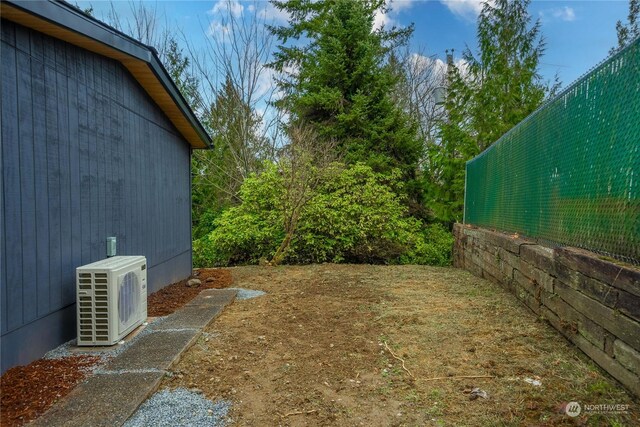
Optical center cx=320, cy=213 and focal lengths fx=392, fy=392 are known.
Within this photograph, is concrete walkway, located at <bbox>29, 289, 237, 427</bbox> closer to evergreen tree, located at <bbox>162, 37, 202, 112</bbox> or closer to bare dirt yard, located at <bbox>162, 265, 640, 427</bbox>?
bare dirt yard, located at <bbox>162, 265, 640, 427</bbox>

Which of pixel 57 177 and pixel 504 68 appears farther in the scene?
pixel 504 68

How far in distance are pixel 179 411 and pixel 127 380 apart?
51cm

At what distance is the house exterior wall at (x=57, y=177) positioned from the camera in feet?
8.62

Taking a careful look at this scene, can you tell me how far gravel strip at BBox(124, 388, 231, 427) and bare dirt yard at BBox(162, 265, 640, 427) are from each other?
0.09 m

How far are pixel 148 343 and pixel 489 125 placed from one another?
9.35m

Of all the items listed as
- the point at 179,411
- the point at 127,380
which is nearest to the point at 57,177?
the point at 127,380

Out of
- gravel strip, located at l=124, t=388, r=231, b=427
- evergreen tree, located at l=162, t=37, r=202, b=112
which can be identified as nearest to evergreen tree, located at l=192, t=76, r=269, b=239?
evergreen tree, located at l=162, t=37, r=202, b=112

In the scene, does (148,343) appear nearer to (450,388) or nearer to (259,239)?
(450,388)

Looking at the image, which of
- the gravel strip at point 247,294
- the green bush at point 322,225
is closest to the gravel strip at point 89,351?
the gravel strip at point 247,294

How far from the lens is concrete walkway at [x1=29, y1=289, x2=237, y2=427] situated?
6.57 feet

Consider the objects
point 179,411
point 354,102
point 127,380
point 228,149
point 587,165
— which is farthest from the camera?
point 228,149

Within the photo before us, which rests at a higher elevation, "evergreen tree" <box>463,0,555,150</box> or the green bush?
"evergreen tree" <box>463,0,555,150</box>

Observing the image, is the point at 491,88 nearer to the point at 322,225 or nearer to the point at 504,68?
the point at 504,68

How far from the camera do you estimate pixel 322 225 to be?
8.72 meters
